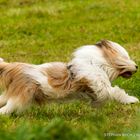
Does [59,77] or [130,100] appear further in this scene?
[130,100]

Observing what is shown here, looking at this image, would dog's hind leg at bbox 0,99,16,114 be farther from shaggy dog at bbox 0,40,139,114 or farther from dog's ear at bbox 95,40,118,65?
dog's ear at bbox 95,40,118,65

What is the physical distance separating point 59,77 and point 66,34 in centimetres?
932

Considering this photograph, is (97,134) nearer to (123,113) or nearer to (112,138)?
(112,138)

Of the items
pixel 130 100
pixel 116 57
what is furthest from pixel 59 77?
pixel 130 100

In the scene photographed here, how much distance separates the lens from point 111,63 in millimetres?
9023

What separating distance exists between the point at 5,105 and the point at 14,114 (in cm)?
18

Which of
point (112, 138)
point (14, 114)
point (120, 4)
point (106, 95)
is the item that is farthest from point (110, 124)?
point (120, 4)

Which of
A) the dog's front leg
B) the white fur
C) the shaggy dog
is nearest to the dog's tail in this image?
the shaggy dog

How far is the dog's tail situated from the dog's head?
0.61 m

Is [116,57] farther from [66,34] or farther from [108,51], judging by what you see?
[66,34]

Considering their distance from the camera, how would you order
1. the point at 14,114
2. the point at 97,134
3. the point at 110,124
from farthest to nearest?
the point at 14,114
the point at 110,124
the point at 97,134

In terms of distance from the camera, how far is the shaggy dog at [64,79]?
Result: 8.57m

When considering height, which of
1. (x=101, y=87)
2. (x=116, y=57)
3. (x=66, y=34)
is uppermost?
(x=66, y=34)

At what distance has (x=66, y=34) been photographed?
18000 millimetres
